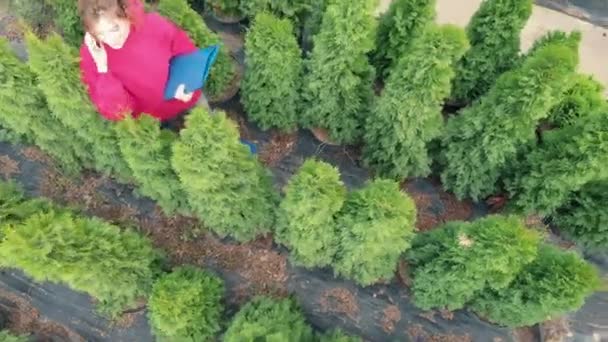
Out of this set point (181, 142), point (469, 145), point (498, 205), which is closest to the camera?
point (181, 142)

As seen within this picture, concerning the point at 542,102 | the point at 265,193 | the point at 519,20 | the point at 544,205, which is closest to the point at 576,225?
the point at 544,205

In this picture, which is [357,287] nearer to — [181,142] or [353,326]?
[353,326]

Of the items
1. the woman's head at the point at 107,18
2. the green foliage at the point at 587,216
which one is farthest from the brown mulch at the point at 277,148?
the green foliage at the point at 587,216

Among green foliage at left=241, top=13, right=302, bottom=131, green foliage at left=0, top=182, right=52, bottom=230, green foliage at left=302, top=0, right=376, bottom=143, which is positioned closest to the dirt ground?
green foliage at left=302, top=0, right=376, bottom=143

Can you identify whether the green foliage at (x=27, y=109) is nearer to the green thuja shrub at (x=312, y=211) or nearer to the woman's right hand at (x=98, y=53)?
the woman's right hand at (x=98, y=53)

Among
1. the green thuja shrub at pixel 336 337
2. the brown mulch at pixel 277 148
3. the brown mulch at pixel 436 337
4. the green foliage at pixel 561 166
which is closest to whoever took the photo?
the green foliage at pixel 561 166

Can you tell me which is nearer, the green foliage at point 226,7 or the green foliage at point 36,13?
the green foliage at point 36,13
